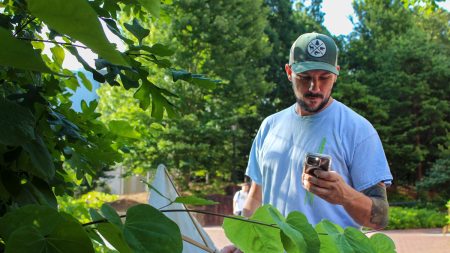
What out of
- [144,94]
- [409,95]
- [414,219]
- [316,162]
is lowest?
[414,219]

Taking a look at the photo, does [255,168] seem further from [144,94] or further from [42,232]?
[42,232]

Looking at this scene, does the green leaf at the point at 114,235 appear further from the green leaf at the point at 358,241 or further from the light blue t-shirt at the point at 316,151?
the light blue t-shirt at the point at 316,151

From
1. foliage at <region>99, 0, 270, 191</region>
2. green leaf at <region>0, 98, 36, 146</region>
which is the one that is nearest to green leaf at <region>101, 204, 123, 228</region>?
green leaf at <region>0, 98, 36, 146</region>

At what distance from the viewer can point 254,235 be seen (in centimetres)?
76

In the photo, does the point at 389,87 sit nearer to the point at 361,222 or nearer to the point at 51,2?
the point at 361,222

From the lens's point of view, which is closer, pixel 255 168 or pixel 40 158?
pixel 40 158

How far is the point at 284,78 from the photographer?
2802cm

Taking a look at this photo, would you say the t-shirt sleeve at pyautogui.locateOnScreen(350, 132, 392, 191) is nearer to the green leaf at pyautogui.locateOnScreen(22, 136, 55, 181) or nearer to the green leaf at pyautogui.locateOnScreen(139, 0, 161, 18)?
the green leaf at pyautogui.locateOnScreen(139, 0, 161, 18)

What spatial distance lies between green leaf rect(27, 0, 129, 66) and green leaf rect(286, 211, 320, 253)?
379 mm

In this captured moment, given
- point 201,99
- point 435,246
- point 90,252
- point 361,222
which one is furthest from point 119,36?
point 201,99

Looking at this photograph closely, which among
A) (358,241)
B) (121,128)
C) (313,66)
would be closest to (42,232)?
(358,241)

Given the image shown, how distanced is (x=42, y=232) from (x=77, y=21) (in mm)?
203

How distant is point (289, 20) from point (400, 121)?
7427mm

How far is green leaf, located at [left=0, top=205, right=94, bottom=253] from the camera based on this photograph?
464mm
